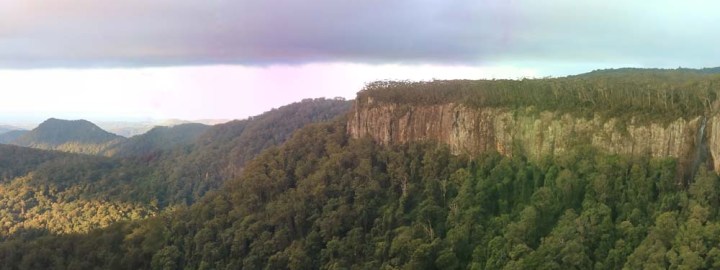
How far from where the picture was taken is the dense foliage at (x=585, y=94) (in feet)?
146

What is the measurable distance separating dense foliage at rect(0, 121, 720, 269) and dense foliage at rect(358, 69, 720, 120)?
3.83 m

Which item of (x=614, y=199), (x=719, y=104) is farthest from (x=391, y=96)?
(x=719, y=104)

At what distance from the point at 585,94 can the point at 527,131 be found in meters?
5.34

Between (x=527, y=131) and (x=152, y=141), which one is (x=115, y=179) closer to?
(x=152, y=141)

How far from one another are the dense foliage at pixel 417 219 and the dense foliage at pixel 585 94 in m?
3.83

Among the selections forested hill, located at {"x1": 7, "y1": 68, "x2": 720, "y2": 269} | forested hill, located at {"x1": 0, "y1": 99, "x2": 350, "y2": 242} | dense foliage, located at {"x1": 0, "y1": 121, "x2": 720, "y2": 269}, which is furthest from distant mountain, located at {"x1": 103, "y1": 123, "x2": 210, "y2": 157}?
forested hill, located at {"x1": 7, "y1": 68, "x2": 720, "y2": 269}

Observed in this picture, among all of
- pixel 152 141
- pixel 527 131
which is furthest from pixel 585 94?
pixel 152 141

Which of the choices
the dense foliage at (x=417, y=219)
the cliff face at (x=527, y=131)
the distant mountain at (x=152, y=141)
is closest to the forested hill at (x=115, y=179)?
the dense foliage at (x=417, y=219)

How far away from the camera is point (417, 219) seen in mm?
51719

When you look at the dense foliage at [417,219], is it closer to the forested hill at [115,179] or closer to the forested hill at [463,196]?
the forested hill at [463,196]

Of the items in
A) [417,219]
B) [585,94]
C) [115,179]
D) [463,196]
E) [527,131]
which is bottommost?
[115,179]

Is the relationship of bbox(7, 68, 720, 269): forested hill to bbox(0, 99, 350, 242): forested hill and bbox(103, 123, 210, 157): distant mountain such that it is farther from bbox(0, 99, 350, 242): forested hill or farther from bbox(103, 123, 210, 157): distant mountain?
bbox(103, 123, 210, 157): distant mountain

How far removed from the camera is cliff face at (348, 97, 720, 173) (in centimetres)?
4291

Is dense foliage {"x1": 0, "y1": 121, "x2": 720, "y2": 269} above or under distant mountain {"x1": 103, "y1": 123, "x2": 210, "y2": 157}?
above
